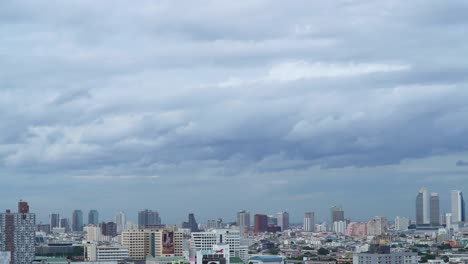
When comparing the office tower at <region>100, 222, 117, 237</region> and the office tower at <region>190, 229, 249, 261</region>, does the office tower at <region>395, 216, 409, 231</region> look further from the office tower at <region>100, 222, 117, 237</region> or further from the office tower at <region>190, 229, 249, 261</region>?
the office tower at <region>190, 229, 249, 261</region>

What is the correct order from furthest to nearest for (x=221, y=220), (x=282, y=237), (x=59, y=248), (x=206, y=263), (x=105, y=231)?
1. (x=282, y=237)
2. (x=221, y=220)
3. (x=105, y=231)
4. (x=59, y=248)
5. (x=206, y=263)

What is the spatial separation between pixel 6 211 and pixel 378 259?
28743 mm

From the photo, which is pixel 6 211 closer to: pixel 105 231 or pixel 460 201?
pixel 105 231

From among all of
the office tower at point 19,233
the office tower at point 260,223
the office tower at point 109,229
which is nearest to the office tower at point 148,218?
the office tower at point 109,229

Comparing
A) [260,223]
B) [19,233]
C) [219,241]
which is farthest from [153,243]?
[260,223]

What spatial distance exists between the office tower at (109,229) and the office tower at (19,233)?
51.5 m

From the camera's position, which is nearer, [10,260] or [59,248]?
[10,260]

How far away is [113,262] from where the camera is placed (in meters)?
80.5

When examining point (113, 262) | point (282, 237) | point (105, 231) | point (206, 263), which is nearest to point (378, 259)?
point (206, 263)

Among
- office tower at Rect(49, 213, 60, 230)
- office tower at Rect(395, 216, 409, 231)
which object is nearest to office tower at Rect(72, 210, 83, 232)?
office tower at Rect(49, 213, 60, 230)

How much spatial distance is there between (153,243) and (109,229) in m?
45.2

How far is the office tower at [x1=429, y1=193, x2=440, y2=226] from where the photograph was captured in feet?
588

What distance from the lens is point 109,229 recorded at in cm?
13425

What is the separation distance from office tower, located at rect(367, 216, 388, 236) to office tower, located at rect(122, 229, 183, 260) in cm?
7144
